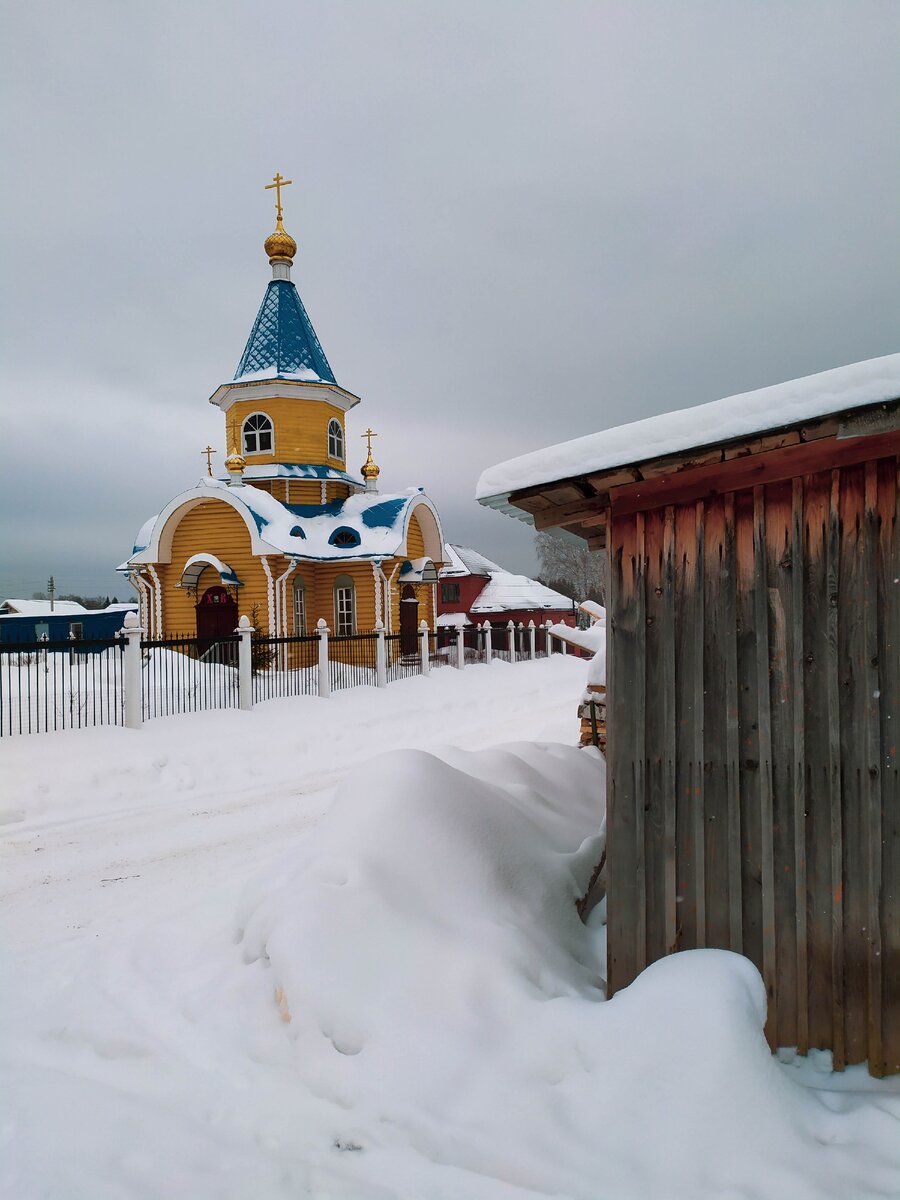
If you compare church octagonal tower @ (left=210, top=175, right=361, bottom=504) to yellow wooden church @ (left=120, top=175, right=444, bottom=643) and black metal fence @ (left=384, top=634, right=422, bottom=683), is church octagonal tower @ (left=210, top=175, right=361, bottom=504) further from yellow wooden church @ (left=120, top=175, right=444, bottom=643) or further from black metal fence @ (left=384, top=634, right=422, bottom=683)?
black metal fence @ (left=384, top=634, right=422, bottom=683)

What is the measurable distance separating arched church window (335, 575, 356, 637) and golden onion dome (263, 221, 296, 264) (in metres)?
10.8

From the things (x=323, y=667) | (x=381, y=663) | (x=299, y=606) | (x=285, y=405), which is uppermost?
(x=285, y=405)

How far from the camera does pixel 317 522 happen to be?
859 inches

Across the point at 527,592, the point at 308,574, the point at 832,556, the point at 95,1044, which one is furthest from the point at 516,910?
the point at 527,592

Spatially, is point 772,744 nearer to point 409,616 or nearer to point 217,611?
point 217,611

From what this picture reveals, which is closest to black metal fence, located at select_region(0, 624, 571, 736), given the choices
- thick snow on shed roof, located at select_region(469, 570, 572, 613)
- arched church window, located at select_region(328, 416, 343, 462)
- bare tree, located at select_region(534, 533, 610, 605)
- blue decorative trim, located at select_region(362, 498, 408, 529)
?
blue decorative trim, located at select_region(362, 498, 408, 529)

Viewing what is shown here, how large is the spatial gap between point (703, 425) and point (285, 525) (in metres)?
17.7

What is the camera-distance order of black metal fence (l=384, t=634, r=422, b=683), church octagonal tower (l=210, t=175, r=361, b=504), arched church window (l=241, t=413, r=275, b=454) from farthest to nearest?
1. arched church window (l=241, t=413, r=275, b=454)
2. church octagonal tower (l=210, t=175, r=361, b=504)
3. black metal fence (l=384, t=634, r=422, b=683)

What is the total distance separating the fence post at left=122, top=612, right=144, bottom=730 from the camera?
34.5 ft

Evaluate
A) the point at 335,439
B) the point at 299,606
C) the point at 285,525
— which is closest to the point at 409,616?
the point at 299,606

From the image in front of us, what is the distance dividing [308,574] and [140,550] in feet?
16.6

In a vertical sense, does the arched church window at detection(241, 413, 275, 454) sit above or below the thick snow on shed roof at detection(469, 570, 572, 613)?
above

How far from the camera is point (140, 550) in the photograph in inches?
851

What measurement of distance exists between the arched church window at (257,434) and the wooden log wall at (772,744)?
794 inches
